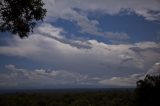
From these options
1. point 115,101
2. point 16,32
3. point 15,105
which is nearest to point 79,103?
point 115,101

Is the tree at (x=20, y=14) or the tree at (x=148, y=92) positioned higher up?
the tree at (x=20, y=14)

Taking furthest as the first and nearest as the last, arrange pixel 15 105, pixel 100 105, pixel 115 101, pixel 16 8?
1. pixel 115 101
2. pixel 100 105
3. pixel 15 105
4. pixel 16 8

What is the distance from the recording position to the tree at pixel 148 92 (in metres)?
20.0

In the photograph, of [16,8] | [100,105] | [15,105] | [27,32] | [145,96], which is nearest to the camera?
[16,8]

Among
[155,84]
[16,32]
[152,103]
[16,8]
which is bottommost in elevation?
[152,103]

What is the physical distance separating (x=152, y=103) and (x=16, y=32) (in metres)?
10.1

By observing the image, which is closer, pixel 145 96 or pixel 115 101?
pixel 145 96

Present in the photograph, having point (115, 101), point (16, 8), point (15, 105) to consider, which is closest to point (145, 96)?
point (16, 8)

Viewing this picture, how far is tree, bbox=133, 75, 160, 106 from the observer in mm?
20047

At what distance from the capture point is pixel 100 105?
1638 inches

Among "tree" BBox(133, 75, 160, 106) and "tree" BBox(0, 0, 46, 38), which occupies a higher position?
"tree" BBox(0, 0, 46, 38)

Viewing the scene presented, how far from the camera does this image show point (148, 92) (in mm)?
20688

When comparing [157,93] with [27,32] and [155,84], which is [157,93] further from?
[27,32]

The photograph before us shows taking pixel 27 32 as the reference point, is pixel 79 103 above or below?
below
